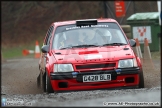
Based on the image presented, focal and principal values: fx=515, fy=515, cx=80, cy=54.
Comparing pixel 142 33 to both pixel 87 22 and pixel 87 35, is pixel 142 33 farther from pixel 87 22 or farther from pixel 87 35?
pixel 87 35

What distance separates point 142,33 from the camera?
19234mm

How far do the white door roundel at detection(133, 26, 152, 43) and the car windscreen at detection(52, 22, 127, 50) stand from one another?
8563 millimetres

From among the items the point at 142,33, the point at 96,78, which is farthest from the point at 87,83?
the point at 142,33

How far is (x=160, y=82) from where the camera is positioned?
11133mm

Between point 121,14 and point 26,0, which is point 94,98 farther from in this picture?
point 26,0

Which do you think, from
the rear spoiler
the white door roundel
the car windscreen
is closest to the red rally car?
the car windscreen

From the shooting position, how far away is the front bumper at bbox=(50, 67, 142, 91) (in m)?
9.05

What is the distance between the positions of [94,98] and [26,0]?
3871 cm

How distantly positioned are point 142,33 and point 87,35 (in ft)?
30.1

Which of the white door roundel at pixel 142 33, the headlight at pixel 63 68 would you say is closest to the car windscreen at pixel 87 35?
the headlight at pixel 63 68

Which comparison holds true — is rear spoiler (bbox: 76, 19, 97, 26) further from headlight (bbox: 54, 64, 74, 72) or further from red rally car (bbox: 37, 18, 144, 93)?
headlight (bbox: 54, 64, 74, 72)

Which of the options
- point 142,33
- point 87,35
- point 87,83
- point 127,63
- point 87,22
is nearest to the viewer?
point 87,83

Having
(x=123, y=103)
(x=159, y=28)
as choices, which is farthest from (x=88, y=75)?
(x=159, y=28)

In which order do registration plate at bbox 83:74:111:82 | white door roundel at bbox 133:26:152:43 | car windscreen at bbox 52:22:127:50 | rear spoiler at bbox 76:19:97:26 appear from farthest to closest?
white door roundel at bbox 133:26:152:43 → rear spoiler at bbox 76:19:97:26 → car windscreen at bbox 52:22:127:50 → registration plate at bbox 83:74:111:82
